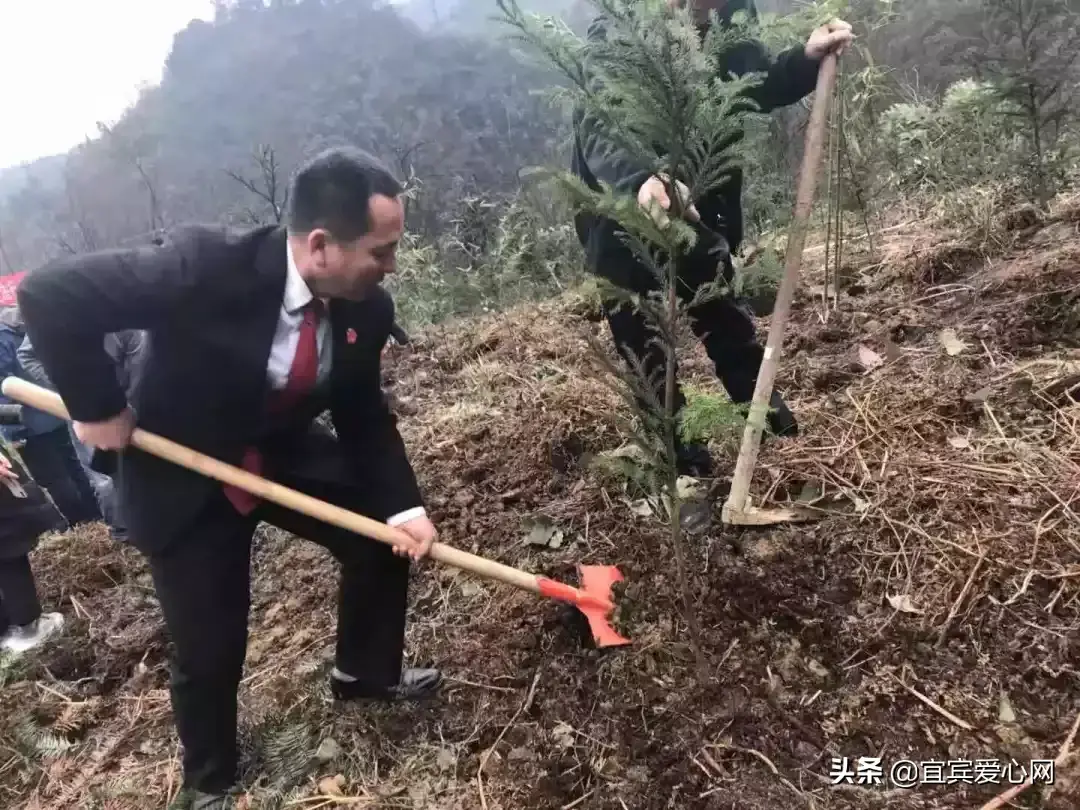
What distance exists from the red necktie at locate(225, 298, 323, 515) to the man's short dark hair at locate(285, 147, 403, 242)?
29cm

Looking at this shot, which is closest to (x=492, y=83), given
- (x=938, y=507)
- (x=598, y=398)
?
(x=598, y=398)

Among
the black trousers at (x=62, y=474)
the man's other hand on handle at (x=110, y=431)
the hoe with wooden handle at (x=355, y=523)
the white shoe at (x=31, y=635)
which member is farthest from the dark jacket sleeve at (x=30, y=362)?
the man's other hand on handle at (x=110, y=431)

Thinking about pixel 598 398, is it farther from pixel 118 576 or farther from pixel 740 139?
pixel 118 576

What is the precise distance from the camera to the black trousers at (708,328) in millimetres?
2598

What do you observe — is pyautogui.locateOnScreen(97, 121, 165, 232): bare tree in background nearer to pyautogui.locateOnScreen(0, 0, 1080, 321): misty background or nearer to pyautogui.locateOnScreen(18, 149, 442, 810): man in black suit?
pyautogui.locateOnScreen(0, 0, 1080, 321): misty background

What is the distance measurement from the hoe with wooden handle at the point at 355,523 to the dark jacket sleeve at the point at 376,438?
0.12 meters

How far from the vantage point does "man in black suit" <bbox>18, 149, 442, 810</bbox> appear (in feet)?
6.50

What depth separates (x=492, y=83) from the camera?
23891 mm

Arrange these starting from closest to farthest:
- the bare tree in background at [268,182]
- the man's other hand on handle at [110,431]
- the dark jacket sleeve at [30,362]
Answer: the man's other hand on handle at [110,431]
the dark jacket sleeve at [30,362]
the bare tree in background at [268,182]

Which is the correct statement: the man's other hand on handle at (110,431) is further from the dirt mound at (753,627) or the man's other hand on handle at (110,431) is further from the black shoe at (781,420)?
the black shoe at (781,420)

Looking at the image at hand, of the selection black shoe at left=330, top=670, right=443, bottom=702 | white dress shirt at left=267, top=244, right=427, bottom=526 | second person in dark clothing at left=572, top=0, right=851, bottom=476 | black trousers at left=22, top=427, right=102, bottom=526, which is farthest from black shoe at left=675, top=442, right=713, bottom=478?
black trousers at left=22, top=427, right=102, bottom=526

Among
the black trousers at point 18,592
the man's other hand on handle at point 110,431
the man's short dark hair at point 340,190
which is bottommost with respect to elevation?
the black trousers at point 18,592

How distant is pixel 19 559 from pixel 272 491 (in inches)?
93.6

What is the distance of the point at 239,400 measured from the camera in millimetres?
2188
